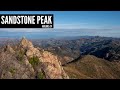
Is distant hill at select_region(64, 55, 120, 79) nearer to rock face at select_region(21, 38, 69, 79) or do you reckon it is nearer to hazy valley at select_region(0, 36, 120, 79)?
hazy valley at select_region(0, 36, 120, 79)

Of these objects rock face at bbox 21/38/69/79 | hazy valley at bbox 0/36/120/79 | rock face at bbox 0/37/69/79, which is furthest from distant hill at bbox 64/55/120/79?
rock face at bbox 0/37/69/79

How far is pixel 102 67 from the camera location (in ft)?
486

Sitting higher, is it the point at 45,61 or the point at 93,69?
the point at 45,61

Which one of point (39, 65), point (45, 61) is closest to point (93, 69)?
point (45, 61)

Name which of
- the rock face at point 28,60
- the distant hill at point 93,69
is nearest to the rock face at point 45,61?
the rock face at point 28,60

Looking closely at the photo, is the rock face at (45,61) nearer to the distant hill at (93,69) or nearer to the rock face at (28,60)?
the rock face at (28,60)

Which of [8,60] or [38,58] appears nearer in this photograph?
[8,60]

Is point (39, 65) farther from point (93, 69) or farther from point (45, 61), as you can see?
point (93, 69)

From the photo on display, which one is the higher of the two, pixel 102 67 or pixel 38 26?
pixel 38 26
